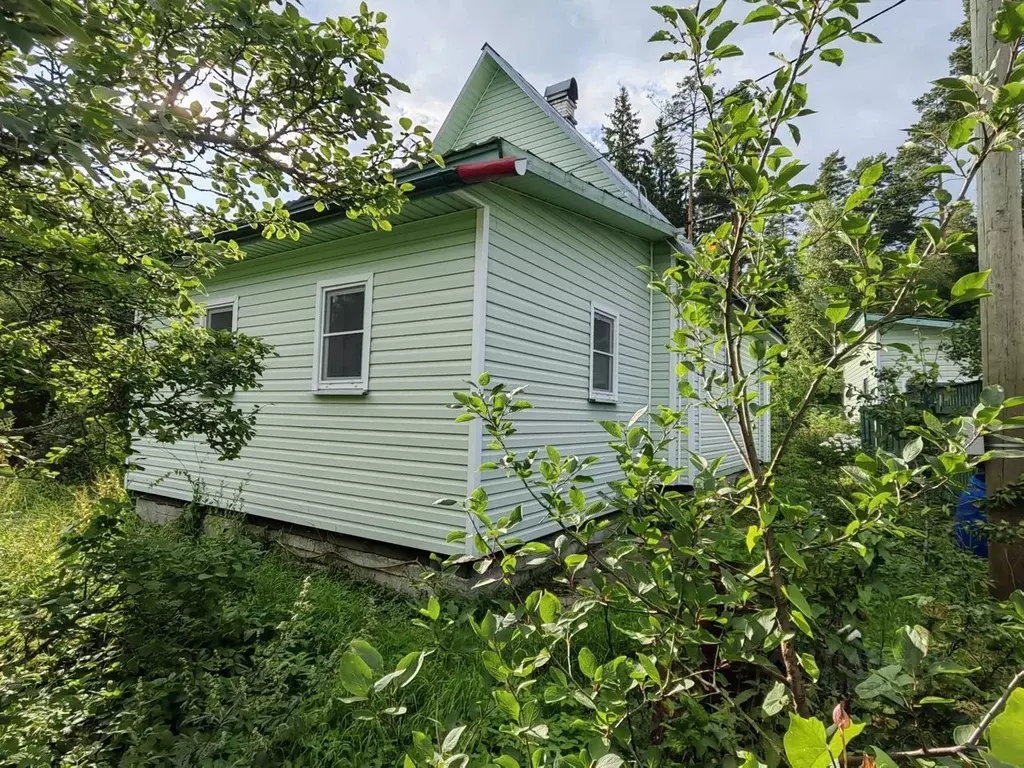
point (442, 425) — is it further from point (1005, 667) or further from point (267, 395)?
point (1005, 667)

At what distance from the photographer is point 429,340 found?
184 inches

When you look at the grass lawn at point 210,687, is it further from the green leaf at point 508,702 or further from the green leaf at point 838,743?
the green leaf at point 838,743

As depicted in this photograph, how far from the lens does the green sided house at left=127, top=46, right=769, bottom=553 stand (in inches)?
174

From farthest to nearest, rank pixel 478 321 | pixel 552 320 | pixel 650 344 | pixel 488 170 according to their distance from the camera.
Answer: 1. pixel 650 344
2. pixel 552 320
3. pixel 478 321
4. pixel 488 170

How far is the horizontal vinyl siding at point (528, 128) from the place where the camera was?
8.32 metres

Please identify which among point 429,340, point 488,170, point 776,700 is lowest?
point 776,700

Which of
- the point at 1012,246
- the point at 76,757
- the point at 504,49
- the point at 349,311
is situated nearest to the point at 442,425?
the point at 349,311

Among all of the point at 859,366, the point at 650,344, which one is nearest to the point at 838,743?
the point at 859,366

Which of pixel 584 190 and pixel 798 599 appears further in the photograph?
pixel 584 190

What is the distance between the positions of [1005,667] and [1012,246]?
233cm

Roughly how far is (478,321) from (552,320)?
50.6 inches

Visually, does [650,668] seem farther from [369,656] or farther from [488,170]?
[488,170]

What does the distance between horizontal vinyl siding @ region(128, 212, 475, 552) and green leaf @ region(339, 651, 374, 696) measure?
3.45m

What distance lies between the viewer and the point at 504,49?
8094 mm
